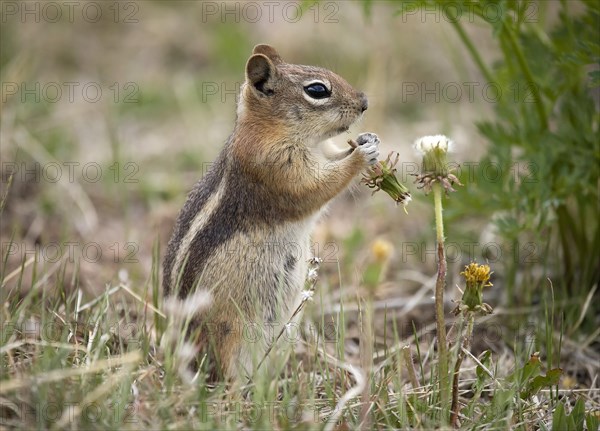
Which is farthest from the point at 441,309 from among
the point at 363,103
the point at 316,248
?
the point at 316,248

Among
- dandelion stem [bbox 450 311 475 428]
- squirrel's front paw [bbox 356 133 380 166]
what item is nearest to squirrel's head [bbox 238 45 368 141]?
squirrel's front paw [bbox 356 133 380 166]

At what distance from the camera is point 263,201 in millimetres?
3852

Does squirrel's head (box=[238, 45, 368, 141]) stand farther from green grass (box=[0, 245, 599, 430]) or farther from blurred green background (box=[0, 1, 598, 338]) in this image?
green grass (box=[0, 245, 599, 430])

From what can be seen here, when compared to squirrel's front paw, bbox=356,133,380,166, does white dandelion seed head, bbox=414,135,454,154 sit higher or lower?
higher

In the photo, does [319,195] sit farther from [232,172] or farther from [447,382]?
[447,382]

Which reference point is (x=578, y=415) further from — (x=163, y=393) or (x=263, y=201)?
(x=263, y=201)

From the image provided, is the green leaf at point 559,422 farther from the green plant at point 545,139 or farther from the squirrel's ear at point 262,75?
the squirrel's ear at point 262,75

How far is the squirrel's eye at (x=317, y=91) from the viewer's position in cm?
398

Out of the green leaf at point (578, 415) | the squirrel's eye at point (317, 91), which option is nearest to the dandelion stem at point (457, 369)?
the green leaf at point (578, 415)

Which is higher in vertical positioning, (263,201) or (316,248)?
(263,201)

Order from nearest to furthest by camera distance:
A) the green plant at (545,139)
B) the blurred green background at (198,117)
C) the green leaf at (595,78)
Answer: the green leaf at (595,78) < the green plant at (545,139) < the blurred green background at (198,117)

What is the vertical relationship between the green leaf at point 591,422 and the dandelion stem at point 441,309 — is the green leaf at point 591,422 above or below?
below

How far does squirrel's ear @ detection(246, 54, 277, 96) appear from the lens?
4.00 m

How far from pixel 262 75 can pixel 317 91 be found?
12.4 inches
